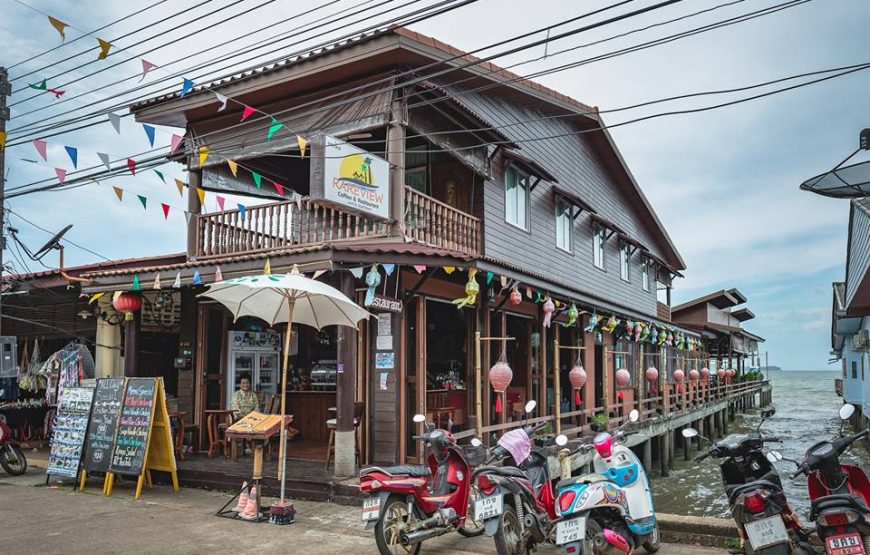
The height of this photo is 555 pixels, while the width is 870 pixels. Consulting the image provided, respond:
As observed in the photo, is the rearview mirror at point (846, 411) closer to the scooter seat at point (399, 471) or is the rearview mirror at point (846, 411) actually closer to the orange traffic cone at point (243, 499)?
the scooter seat at point (399, 471)

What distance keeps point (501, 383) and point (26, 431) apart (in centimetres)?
1094

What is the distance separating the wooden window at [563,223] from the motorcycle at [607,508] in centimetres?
1158

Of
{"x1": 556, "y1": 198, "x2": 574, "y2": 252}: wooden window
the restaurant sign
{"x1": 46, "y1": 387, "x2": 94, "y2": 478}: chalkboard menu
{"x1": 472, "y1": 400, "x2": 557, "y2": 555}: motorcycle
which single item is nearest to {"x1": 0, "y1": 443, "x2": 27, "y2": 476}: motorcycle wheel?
{"x1": 46, "y1": 387, "x2": 94, "y2": 478}: chalkboard menu

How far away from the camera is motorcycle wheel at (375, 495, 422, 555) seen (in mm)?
6277

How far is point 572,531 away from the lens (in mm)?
5668

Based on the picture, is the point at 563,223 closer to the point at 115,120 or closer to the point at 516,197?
the point at 516,197

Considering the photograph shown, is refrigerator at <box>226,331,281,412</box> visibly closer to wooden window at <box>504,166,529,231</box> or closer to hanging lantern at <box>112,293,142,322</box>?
hanging lantern at <box>112,293,142,322</box>

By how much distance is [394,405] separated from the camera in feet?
34.8

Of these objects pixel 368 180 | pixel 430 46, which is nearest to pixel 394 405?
pixel 368 180

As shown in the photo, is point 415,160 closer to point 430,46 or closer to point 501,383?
point 430,46

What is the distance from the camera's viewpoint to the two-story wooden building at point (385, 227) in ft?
33.9

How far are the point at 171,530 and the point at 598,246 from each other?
54.6 ft

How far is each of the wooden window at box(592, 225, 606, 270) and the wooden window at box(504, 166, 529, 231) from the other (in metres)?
5.81

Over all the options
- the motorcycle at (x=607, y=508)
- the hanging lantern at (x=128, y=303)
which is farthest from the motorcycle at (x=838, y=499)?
the hanging lantern at (x=128, y=303)
